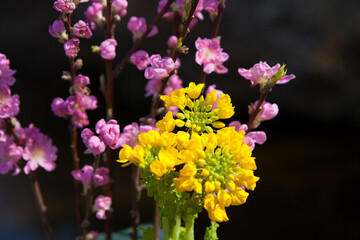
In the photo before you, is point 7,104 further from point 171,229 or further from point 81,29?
point 171,229

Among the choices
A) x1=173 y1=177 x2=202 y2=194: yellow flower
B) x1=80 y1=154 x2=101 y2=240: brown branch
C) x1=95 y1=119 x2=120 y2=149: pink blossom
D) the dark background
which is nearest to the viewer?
x1=173 y1=177 x2=202 y2=194: yellow flower

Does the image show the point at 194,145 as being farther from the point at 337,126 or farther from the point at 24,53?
the point at 337,126

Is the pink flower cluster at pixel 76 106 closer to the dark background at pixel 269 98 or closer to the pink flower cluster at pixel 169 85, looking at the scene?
the pink flower cluster at pixel 169 85

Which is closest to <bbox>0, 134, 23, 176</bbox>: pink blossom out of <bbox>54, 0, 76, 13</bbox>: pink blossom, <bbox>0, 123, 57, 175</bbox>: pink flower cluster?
→ <bbox>0, 123, 57, 175</bbox>: pink flower cluster

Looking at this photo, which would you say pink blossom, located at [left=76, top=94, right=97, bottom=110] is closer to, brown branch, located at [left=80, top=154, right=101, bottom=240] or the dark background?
brown branch, located at [left=80, top=154, right=101, bottom=240]

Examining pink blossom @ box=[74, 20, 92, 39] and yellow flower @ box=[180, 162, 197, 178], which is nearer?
yellow flower @ box=[180, 162, 197, 178]

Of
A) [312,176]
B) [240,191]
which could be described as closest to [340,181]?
[312,176]

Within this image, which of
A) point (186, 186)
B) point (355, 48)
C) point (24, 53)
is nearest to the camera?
point (186, 186)
